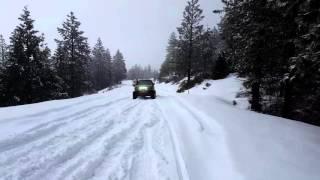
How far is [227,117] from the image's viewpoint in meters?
12.1

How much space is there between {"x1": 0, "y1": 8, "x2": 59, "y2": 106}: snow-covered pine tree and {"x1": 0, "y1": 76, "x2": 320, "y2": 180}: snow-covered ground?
90.2 ft

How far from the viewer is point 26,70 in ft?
120

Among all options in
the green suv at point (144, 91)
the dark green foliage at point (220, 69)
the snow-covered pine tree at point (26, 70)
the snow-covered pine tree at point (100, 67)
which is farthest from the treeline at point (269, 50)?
the snow-covered pine tree at point (100, 67)

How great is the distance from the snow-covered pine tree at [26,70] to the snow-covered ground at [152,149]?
27492mm

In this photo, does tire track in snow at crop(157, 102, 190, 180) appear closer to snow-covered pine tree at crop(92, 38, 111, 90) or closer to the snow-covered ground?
the snow-covered ground

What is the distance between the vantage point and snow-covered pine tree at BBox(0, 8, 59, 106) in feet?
119

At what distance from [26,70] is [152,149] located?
32.9 metres

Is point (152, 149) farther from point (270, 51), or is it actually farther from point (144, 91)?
point (144, 91)

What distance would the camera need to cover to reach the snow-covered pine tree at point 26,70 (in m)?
36.2

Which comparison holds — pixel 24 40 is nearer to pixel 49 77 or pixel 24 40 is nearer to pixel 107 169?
pixel 49 77

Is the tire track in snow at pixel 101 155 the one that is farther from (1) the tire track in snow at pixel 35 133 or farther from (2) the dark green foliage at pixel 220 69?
(2) the dark green foliage at pixel 220 69

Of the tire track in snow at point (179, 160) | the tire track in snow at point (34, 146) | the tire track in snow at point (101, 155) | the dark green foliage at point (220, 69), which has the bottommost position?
the tire track in snow at point (179, 160)

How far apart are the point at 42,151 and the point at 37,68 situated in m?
33.6

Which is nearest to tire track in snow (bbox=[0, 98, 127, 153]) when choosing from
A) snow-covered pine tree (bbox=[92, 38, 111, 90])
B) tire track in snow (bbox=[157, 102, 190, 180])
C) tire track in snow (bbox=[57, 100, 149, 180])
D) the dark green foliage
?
tire track in snow (bbox=[57, 100, 149, 180])
